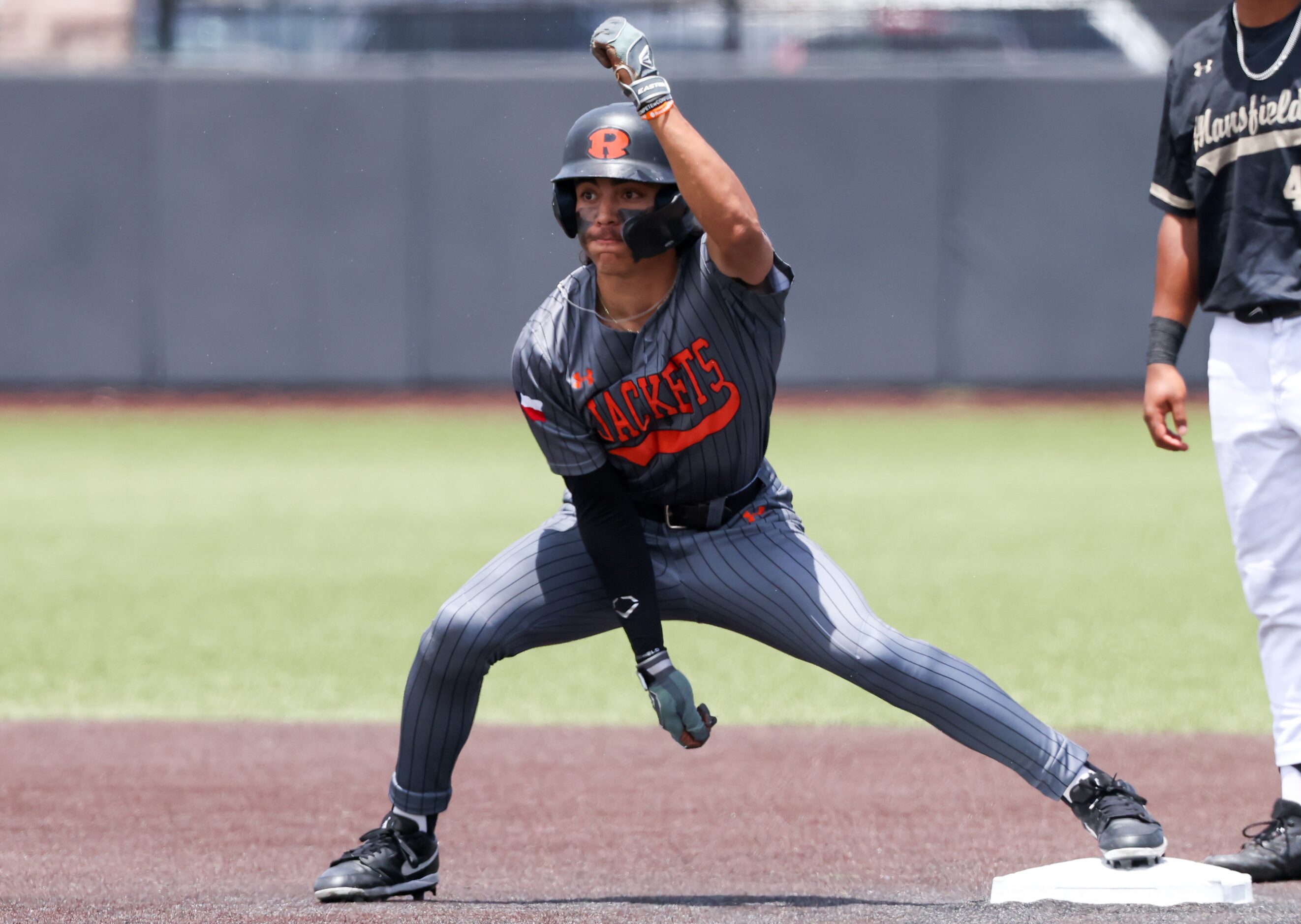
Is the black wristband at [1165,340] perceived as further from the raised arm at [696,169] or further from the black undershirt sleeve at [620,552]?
the black undershirt sleeve at [620,552]

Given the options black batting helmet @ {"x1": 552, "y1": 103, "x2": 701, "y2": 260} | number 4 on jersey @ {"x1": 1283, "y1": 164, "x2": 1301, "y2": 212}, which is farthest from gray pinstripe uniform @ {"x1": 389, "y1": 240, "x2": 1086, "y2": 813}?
number 4 on jersey @ {"x1": 1283, "y1": 164, "x2": 1301, "y2": 212}

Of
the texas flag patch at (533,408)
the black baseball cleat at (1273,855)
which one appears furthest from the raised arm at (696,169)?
the black baseball cleat at (1273,855)

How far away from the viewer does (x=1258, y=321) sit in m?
3.57

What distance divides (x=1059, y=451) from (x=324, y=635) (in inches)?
296

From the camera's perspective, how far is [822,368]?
51.7 feet

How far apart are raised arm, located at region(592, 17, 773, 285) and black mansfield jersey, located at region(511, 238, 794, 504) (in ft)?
0.37

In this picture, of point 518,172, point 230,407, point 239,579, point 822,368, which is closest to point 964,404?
point 822,368

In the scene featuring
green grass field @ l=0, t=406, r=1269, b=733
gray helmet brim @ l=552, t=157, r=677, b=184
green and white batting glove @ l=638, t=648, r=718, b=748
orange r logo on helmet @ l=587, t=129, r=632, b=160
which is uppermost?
orange r logo on helmet @ l=587, t=129, r=632, b=160

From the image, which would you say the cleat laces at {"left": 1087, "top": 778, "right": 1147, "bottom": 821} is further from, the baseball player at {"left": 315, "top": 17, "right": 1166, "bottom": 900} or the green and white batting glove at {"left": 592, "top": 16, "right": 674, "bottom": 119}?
the green and white batting glove at {"left": 592, "top": 16, "right": 674, "bottom": 119}

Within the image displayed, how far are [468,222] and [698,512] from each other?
1268 centimetres

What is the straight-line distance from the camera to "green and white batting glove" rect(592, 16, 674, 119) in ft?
10.3

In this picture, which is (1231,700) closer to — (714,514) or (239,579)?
(714,514)

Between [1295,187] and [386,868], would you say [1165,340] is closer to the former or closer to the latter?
[1295,187]

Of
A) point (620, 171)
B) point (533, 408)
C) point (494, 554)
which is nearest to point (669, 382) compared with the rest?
point (533, 408)
